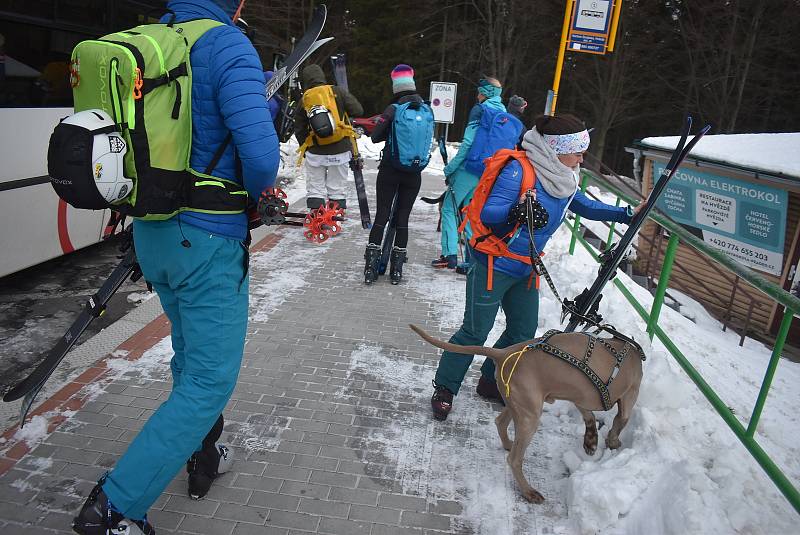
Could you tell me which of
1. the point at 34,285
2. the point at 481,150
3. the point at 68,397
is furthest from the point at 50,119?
the point at 481,150

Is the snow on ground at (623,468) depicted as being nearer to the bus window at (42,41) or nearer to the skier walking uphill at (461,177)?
the skier walking uphill at (461,177)

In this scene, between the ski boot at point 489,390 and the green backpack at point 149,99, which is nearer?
the green backpack at point 149,99

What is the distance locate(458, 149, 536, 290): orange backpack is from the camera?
3176 mm

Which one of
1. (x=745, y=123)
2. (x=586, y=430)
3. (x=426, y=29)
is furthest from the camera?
(x=426, y=29)

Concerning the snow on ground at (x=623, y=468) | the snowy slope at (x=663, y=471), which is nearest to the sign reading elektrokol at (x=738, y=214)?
the snowy slope at (x=663, y=471)

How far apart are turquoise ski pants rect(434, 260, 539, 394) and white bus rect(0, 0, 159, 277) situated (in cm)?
332

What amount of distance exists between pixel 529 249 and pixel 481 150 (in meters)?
2.73

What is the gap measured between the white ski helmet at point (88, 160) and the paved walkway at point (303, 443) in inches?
61.5

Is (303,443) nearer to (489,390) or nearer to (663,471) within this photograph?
(489,390)

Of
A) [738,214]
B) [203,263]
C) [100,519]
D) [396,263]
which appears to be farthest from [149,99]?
[738,214]

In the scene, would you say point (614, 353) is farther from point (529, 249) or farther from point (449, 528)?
point (449, 528)

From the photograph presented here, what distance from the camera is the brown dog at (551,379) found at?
2.85 m

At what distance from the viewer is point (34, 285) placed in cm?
571

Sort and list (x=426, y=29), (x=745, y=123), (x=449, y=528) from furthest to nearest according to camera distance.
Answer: (x=426, y=29) → (x=745, y=123) → (x=449, y=528)
